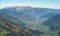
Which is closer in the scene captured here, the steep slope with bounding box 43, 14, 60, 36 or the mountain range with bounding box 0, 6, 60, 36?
the mountain range with bounding box 0, 6, 60, 36

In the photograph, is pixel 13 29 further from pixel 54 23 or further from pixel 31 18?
pixel 54 23

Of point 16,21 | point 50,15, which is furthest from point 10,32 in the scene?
point 50,15

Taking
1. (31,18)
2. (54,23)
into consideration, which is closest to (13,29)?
(31,18)

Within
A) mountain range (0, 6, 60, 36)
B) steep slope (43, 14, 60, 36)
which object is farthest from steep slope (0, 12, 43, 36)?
steep slope (43, 14, 60, 36)

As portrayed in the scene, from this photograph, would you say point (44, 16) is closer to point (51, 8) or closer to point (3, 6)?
point (51, 8)

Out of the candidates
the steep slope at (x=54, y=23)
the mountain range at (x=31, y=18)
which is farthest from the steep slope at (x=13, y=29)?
the steep slope at (x=54, y=23)

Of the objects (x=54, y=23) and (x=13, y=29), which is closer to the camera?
(x=13, y=29)

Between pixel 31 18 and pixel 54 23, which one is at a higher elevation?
pixel 31 18

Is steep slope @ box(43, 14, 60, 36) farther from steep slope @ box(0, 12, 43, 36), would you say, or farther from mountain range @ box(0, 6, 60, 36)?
steep slope @ box(0, 12, 43, 36)

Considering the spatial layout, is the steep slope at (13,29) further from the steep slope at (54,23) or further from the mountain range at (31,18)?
the steep slope at (54,23)

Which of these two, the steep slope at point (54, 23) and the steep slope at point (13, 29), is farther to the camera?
the steep slope at point (54, 23)

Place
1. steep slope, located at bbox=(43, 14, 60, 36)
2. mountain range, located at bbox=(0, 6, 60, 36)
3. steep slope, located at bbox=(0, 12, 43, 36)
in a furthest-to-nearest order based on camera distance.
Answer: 1. steep slope, located at bbox=(43, 14, 60, 36)
2. mountain range, located at bbox=(0, 6, 60, 36)
3. steep slope, located at bbox=(0, 12, 43, 36)
